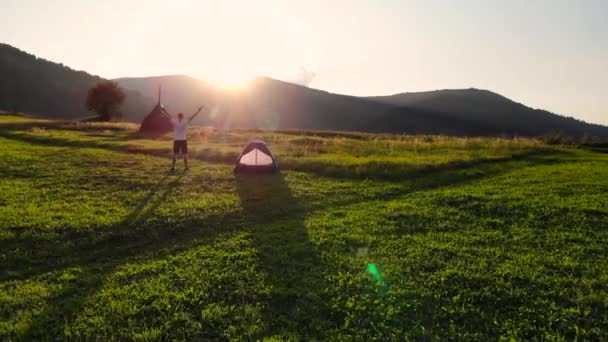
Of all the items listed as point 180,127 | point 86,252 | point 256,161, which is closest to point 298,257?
point 86,252

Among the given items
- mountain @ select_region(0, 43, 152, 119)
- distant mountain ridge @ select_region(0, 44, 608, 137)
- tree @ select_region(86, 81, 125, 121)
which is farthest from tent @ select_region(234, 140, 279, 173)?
mountain @ select_region(0, 43, 152, 119)

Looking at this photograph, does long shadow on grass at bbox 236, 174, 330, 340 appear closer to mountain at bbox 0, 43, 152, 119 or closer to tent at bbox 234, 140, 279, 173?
tent at bbox 234, 140, 279, 173

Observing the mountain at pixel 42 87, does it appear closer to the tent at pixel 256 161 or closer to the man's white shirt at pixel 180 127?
the man's white shirt at pixel 180 127

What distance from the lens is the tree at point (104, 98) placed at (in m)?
87.2

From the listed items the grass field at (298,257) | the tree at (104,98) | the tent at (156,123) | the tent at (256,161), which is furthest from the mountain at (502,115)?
the grass field at (298,257)

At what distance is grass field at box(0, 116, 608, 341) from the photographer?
26.3 feet

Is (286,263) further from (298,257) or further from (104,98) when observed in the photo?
(104,98)

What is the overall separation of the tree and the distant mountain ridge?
6015 cm

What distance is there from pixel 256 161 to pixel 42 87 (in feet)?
512

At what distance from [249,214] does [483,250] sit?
8.52 meters

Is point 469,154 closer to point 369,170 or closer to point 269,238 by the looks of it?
point 369,170

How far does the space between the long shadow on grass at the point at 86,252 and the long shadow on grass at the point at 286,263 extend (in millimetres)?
1865

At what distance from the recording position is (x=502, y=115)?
569ft

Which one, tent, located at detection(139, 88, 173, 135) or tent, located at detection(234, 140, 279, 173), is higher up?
tent, located at detection(139, 88, 173, 135)
